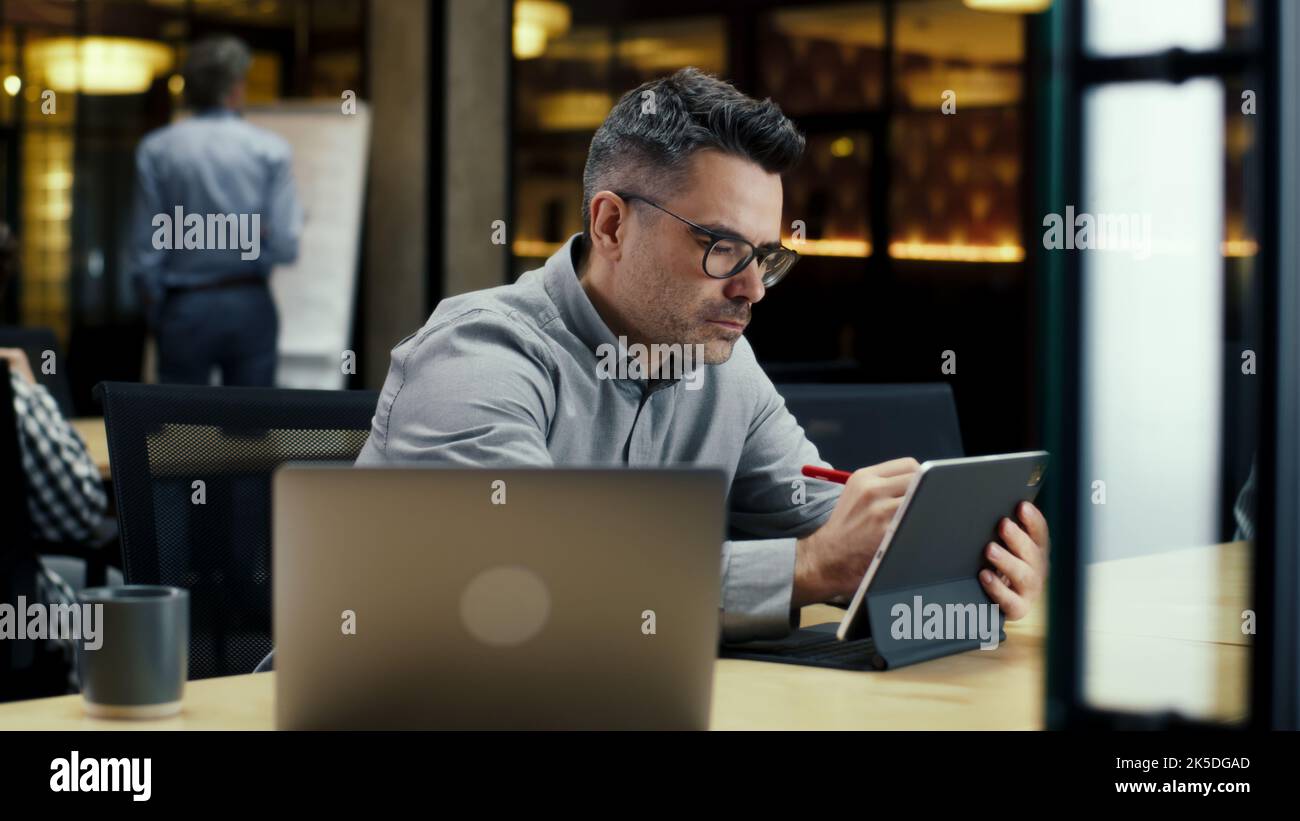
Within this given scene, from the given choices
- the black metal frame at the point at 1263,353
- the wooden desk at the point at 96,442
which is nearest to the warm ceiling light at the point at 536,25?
the wooden desk at the point at 96,442

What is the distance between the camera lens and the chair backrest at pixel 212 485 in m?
1.65

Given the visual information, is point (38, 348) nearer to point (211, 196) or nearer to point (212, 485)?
point (211, 196)

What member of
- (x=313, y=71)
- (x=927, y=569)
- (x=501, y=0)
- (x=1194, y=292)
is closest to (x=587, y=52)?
(x=501, y=0)

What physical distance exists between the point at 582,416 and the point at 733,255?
25 centimetres

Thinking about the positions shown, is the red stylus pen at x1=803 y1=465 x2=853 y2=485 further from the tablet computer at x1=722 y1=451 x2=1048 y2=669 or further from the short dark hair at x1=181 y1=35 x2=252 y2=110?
the short dark hair at x1=181 y1=35 x2=252 y2=110

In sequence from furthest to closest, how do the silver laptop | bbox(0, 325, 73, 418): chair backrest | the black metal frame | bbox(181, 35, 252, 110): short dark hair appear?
bbox(181, 35, 252, 110): short dark hair, bbox(0, 325, 73, 418): chair backrest, the silver laptop, the black metal frame

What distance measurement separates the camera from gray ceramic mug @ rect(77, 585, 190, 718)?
115cm

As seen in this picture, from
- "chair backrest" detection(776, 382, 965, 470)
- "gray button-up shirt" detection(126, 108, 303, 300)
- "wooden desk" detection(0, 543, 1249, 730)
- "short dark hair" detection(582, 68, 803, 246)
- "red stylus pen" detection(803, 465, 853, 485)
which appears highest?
"gray button-up shirt" detection(126, 108, 303, 300)

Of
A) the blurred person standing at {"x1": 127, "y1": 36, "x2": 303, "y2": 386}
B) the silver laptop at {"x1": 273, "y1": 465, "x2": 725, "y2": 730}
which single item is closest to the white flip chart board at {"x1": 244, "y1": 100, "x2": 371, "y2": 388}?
the blurred person standing at {"x1": 127, "y1": 36, "x2": 303, "y2": 386}

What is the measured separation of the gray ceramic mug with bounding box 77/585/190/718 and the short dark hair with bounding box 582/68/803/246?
82 cm

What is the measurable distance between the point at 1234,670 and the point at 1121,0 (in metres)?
0.25

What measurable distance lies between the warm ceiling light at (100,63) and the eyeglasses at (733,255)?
19.4ft

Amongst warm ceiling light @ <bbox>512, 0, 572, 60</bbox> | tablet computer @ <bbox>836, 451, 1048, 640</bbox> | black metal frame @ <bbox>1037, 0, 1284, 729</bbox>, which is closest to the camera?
black metal frame @ <bbox>1037, 0, 1284, 729</bbox>
